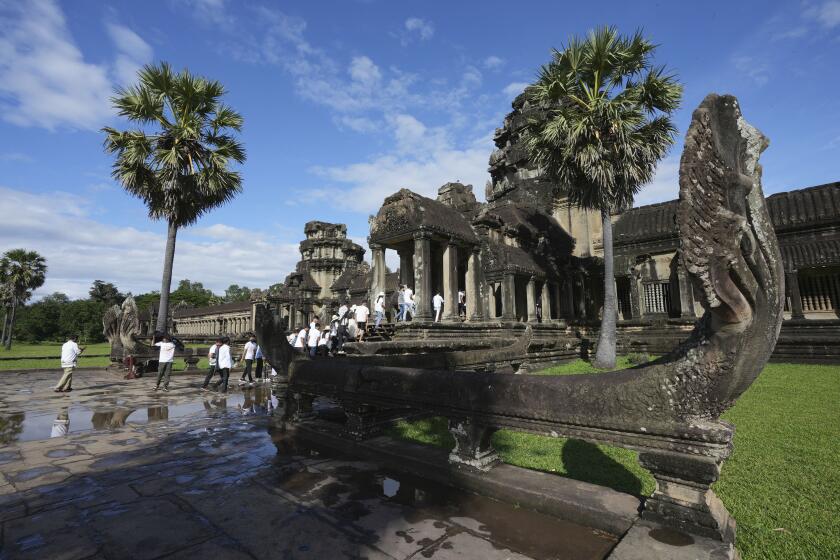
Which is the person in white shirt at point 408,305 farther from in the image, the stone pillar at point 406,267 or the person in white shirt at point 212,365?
the person in white shirt at point 212,365

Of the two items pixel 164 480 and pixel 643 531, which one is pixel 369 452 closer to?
pixel 164 480

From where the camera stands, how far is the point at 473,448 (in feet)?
11.3

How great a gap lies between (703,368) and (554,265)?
1833cm

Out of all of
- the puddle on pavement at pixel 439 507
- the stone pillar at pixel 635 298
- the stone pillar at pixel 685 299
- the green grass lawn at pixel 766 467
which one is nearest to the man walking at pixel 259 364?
the green grass lawn at pixel 766 467

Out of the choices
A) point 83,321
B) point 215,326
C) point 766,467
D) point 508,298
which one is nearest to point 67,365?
point 508,298

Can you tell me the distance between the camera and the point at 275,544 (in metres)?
2.51

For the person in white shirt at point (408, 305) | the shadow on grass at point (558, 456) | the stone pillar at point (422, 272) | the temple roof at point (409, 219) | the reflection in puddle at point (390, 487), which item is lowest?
the shadow on grass at point (558, 456)

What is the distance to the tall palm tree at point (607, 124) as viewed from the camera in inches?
541

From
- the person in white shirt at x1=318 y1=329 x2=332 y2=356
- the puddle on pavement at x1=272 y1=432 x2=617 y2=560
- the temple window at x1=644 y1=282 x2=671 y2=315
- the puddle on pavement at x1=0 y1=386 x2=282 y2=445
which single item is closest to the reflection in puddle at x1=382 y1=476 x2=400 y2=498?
the puddle on pavement at x1=272 y1=432 x2=617 y2=560

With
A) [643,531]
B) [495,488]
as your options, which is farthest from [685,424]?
[495,488]

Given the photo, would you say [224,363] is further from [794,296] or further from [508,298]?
[794,296]

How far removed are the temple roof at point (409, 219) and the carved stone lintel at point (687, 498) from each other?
11.8 metres

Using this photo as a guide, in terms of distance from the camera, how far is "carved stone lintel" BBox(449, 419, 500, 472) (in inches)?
135

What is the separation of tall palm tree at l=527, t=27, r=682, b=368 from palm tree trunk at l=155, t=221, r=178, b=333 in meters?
15.3
